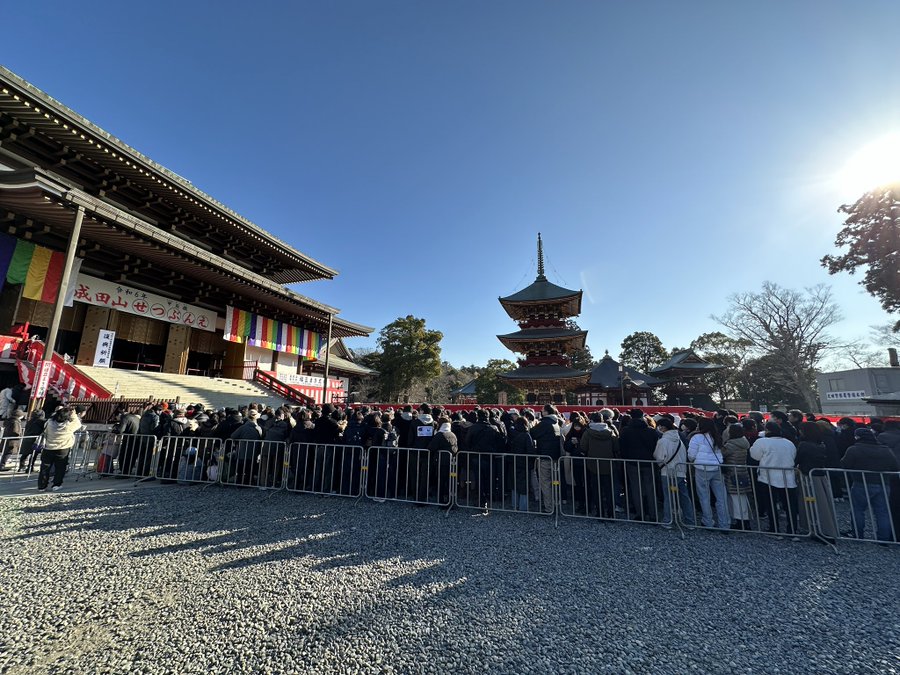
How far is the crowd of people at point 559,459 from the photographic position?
15.6 ft

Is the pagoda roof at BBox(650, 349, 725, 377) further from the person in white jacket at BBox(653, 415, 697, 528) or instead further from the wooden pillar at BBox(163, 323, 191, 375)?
the wooden pillar at BBox(163, 323, 191, 375)

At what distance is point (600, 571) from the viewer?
143 inches

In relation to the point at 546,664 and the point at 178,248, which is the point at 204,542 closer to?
the point at 546,664

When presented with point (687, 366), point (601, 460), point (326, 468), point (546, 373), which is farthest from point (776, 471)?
point (687, 366)

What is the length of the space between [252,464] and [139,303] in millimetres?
12230

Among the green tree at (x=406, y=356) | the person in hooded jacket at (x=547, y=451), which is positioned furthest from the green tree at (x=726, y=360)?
the person in hooded jacket at (x=547, y=451)

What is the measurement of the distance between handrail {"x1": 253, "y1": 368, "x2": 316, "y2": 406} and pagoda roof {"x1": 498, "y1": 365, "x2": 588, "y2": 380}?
40.4 feet

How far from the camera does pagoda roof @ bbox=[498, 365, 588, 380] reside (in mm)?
22625

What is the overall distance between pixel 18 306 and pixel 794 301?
45.7 m

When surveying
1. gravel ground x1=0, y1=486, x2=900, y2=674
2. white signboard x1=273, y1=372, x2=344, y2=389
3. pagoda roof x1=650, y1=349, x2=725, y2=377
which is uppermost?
pagoda roof x1=650, y1=349, x2=725, y2=377

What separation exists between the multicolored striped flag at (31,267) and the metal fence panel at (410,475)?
1154 cm

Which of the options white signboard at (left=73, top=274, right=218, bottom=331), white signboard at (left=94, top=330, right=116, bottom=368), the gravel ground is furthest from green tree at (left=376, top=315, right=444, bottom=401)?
the gravel ground

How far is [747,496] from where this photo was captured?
4879mm

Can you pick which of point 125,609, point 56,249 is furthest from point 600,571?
point 56,249
